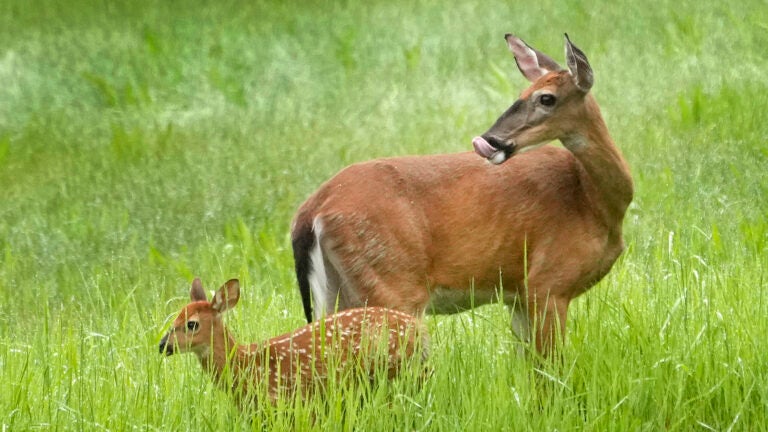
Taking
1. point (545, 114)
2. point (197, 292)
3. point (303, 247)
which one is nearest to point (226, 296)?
point (197, 292)

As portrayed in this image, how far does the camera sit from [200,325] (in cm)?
562

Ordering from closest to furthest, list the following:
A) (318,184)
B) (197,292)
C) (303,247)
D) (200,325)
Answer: (200,325), (197,292), (303,247), (318,184)

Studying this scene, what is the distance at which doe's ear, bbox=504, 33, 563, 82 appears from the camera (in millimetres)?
6402

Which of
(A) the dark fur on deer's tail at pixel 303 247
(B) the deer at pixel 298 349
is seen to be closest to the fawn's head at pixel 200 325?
(B) the deer at pixel 298 349

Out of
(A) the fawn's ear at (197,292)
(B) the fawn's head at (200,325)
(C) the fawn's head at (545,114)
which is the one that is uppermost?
(C) the fawn's head at (545,114)

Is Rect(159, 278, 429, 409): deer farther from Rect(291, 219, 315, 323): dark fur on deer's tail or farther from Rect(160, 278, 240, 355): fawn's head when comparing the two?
Rect(291, 219, 315, 323): dark fur on deer's tail

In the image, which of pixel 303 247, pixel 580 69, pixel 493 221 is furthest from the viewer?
pixel 493 221

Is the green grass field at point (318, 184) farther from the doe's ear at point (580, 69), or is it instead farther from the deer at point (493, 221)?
the doe's ear at point (580, 69)

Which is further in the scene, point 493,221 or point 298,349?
point 493,221

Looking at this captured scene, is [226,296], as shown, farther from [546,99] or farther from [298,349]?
[546,99]

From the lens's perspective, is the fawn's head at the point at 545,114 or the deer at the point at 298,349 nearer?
the deer at the point at 298,349

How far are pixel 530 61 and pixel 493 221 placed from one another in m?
0.71

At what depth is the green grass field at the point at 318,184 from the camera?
5633 millimetres

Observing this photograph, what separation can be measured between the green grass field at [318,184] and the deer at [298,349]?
0.36ft
